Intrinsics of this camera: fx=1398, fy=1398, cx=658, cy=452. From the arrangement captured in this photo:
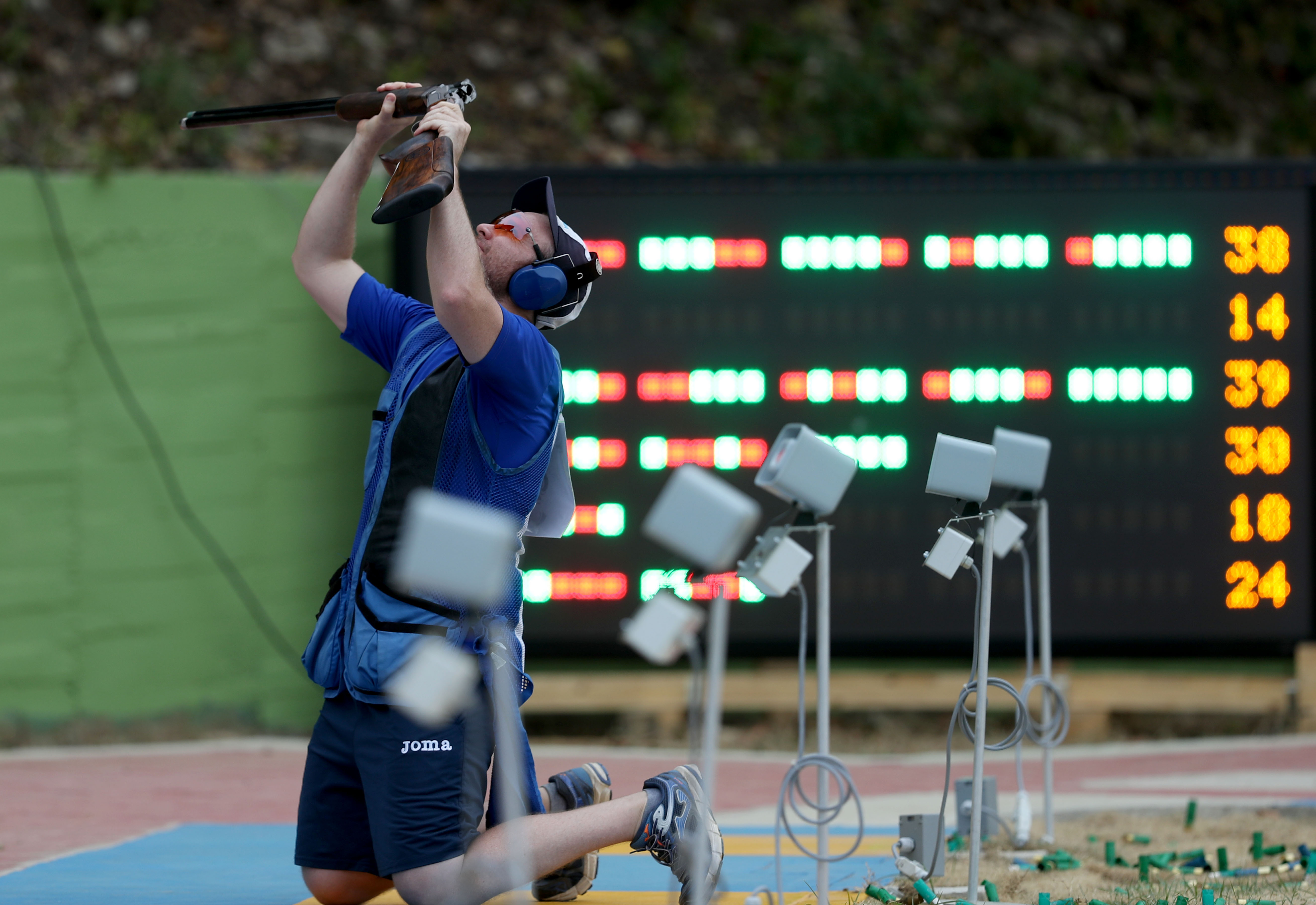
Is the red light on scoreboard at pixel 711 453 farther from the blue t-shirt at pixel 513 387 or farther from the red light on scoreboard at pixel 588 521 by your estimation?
the blue t-shirt at pixel 513 387

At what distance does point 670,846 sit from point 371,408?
12.2 feet

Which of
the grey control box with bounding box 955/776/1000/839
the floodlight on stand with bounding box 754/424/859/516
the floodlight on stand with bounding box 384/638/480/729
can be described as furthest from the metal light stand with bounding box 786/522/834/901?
the grey control box with bounding box 955/776/1000/839

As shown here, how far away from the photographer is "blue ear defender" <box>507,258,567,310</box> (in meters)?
2.91

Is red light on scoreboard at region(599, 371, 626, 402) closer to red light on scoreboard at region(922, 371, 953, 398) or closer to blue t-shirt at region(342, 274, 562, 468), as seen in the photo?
red light on scoreboard at region(922, 371, 953, 398)

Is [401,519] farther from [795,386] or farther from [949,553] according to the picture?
[795,386]

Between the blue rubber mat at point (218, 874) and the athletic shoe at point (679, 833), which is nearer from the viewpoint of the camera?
the athletic shoe at point (679, 833)

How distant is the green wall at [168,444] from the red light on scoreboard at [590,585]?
1.13 meters

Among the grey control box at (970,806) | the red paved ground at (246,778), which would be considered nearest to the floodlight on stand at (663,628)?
the grey control box at (970,806)

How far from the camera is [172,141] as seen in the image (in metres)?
8.52

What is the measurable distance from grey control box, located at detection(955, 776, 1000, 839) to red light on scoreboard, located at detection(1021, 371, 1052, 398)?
7.08 ft

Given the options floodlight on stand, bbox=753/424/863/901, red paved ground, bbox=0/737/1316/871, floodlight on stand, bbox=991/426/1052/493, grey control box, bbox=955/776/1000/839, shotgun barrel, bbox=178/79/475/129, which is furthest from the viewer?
red paved ground, bbox=0/737/1316/871

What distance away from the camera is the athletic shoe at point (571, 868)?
3.29 meters

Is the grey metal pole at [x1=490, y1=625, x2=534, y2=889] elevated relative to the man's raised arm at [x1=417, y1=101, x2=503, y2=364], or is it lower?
lower

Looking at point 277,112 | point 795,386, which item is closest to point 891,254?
point 795,386
